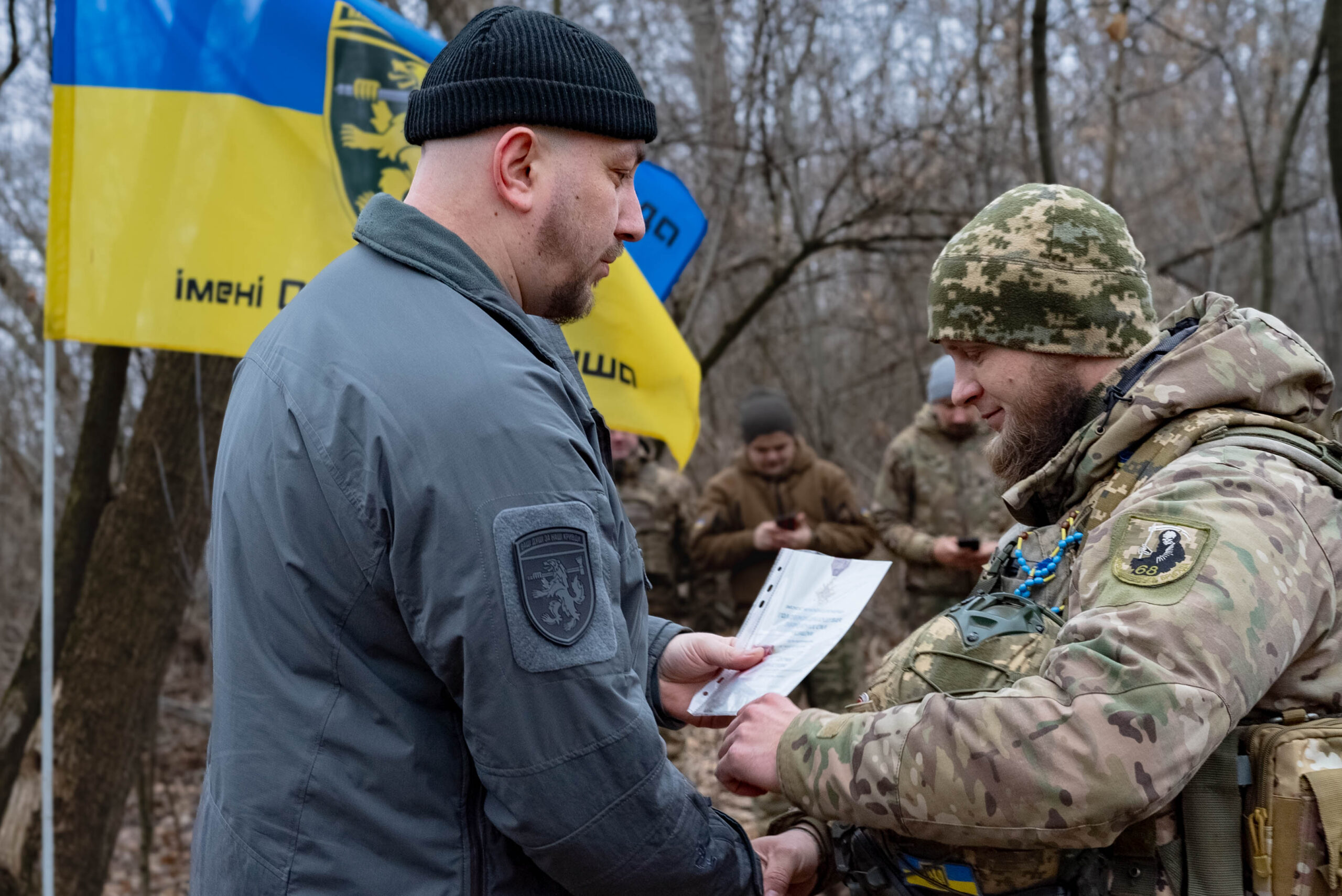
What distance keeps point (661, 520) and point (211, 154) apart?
125 inches

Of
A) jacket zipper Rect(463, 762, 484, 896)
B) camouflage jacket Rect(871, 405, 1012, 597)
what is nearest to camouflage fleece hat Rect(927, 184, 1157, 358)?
jacket zipper Rect(463, 762, 484, 896)

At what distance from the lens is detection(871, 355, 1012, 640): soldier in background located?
19.8ft

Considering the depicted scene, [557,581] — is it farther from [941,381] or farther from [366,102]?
[941,381]

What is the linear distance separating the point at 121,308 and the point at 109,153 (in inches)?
21.1

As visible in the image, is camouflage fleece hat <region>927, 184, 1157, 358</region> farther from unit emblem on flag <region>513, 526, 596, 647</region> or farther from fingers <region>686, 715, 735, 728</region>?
unit emblem on flag <region>513, 526, 596, 647</region>

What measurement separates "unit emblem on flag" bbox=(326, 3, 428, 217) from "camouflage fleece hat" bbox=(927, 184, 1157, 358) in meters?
2.59

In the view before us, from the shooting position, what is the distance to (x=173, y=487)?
14.8 ft

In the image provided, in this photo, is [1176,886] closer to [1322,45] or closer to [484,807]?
[484,807]

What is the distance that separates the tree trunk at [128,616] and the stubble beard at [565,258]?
117 inches

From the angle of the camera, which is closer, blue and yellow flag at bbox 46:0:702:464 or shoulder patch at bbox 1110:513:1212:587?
shoulder patch at bbox 1110:513:1212:587

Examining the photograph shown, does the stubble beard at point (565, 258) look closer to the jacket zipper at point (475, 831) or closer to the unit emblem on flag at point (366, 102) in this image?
the jacket zipper at point (475, 831)

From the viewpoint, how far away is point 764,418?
6.33m

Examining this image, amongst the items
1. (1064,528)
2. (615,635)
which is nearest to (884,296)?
(1064,528)

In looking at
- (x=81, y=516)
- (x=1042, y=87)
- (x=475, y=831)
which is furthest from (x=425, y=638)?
(x=1042, y=87)
